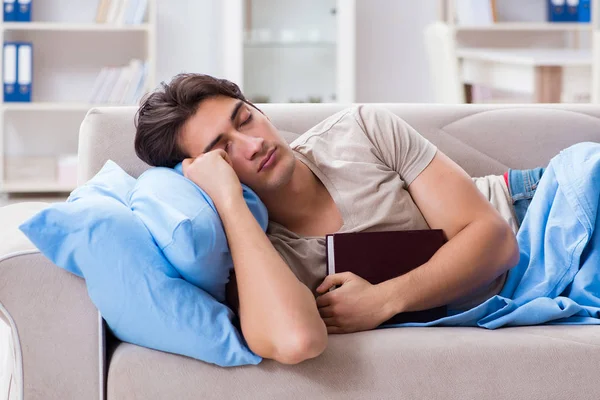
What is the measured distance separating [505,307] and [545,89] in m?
1.86

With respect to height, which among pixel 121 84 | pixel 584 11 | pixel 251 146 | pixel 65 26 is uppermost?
pixel 584 11

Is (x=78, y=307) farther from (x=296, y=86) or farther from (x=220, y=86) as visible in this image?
(x=296, y=86)

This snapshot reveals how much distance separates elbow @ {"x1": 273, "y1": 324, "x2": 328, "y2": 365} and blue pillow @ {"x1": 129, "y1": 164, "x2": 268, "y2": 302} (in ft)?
0.57

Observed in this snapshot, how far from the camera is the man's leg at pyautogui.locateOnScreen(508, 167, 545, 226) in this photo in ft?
5.69

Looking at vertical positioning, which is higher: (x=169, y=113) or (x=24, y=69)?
(x=24, y=69)

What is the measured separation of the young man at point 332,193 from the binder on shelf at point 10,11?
320 centimetres

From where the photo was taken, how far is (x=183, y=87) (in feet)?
5.05

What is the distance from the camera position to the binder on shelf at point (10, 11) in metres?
4.44

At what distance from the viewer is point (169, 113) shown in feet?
5.04

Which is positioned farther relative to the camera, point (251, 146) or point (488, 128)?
point (488, 128)

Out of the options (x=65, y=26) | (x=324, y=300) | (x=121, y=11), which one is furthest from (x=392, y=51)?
(x=324, y=300)

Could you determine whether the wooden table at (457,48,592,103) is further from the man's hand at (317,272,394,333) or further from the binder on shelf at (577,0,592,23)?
the man's hand at (317,272,394,333)

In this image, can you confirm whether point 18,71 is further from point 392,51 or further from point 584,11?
point 584,11

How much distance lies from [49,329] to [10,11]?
11.8 feet
